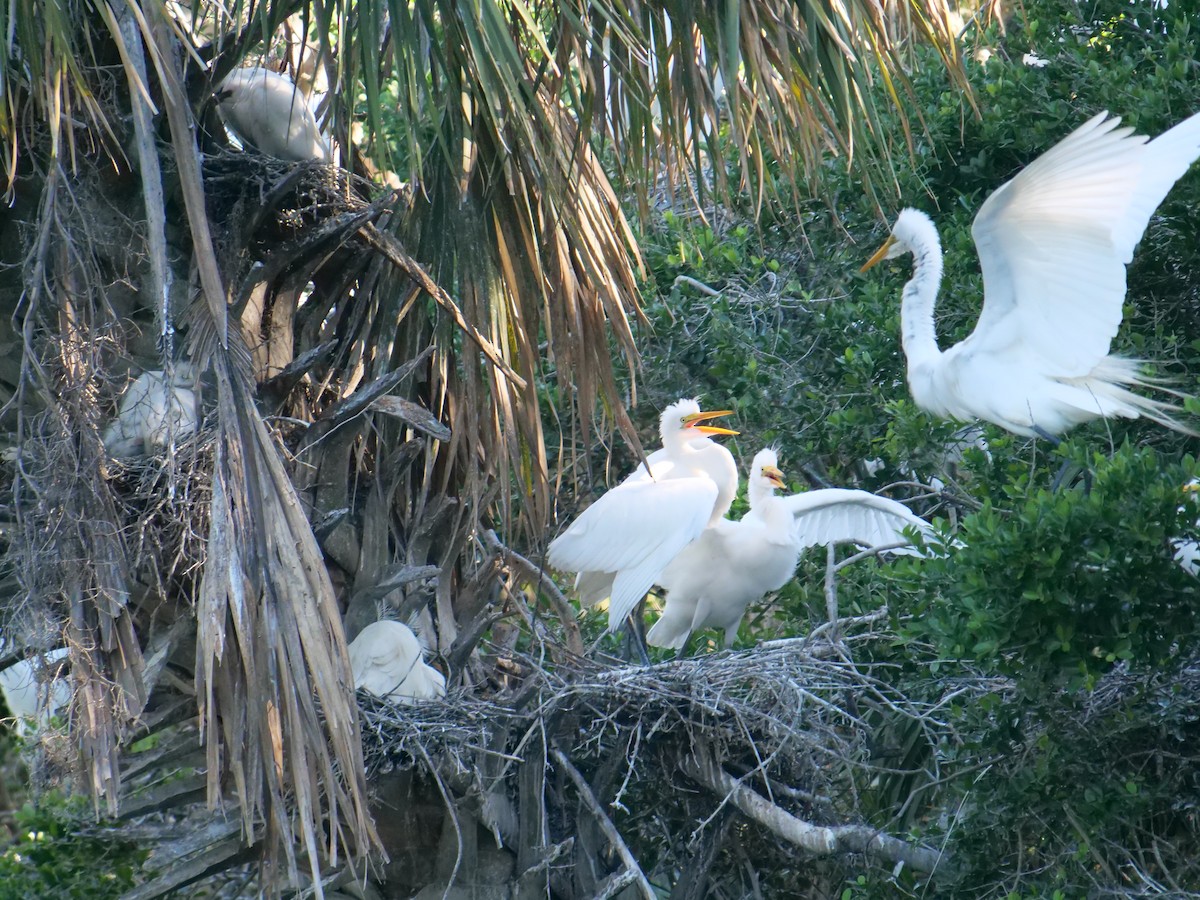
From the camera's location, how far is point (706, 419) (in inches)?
193

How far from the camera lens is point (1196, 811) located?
3066mm

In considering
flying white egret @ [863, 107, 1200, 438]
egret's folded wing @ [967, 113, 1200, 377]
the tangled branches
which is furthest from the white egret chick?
egret's folded wing @ [967, 113, 1200, 377]

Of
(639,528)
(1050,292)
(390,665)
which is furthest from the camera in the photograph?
(639,528)

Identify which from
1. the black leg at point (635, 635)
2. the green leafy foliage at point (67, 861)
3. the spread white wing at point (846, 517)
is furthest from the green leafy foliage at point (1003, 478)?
the green leafy foliage at point (67, 861)

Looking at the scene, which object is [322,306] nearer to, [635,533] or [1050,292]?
[635,533]

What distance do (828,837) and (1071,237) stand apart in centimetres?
172

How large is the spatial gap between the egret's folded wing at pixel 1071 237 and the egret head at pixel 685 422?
1.00 metres

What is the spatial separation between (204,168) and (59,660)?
1.41 metres

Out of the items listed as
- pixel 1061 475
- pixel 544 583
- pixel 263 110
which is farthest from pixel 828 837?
pixel 263 110

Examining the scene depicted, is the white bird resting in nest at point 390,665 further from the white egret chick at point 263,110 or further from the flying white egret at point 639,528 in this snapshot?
the white egret chick at point 263,110

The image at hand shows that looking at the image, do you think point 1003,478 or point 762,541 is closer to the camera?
point 1003,478

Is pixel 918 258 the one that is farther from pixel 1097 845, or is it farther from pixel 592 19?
pixel 1097 845

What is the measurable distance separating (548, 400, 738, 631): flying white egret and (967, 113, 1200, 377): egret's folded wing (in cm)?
94

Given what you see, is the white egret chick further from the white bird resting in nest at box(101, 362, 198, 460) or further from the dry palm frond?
the white bird resting in nest at box(101, 362, 198, 460)
